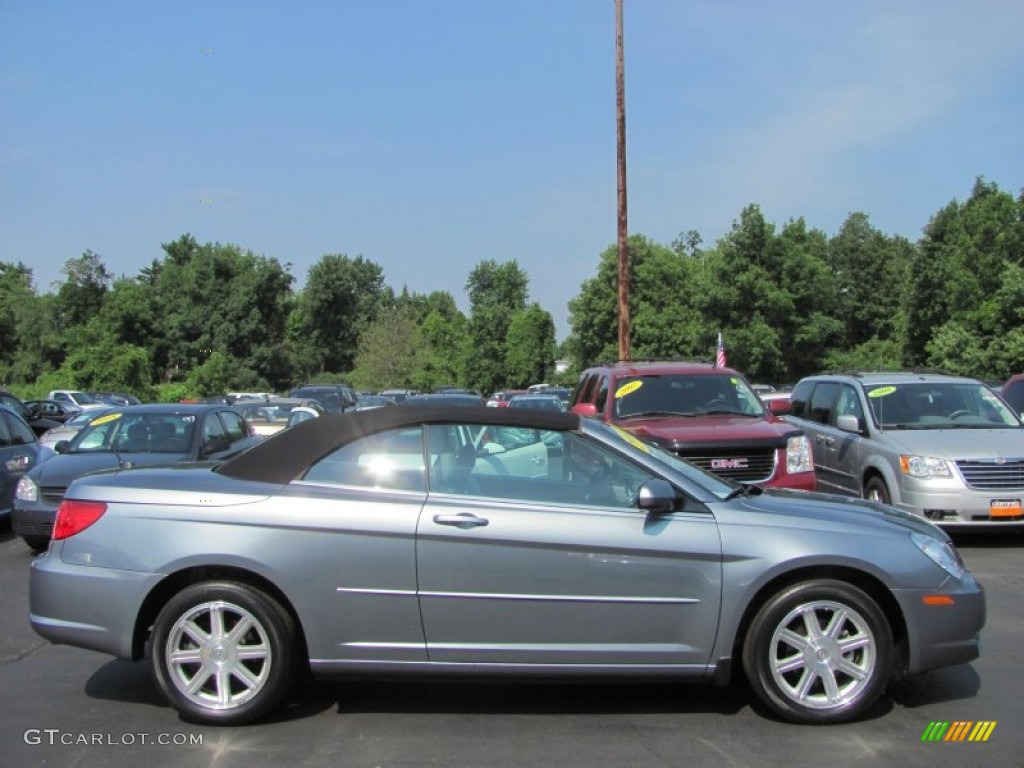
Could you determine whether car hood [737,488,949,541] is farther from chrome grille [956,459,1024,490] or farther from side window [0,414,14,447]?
side window [0,414,14,447]

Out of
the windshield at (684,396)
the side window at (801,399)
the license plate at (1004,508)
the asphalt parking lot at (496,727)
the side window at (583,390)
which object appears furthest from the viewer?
the side window at (801,399)

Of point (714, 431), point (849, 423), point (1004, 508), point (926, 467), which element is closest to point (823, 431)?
point (849, 423)

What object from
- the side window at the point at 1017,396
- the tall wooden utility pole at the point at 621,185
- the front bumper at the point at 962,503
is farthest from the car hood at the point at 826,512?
the tall wooden utility pole at the point at 621,185

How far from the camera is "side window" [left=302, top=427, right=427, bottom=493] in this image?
4598 mm

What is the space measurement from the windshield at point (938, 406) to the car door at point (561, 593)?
6854 millimetres

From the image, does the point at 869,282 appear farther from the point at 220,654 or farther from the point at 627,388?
the point at 220,654

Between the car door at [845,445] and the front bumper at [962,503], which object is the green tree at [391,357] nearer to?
the car door at [845,445]

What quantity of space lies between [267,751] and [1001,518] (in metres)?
7.68

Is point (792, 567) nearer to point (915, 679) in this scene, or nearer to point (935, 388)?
point (915, 679)

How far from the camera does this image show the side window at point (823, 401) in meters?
11.8

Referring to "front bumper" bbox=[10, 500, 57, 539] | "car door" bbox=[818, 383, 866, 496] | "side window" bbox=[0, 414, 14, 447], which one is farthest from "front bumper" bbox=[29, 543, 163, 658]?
"car door" bbox=[818, 383, 866, 496]

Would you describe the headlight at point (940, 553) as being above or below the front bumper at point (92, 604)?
above

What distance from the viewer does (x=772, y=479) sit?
8.57 meters

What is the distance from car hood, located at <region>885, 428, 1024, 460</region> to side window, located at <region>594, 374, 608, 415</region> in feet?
10.0
